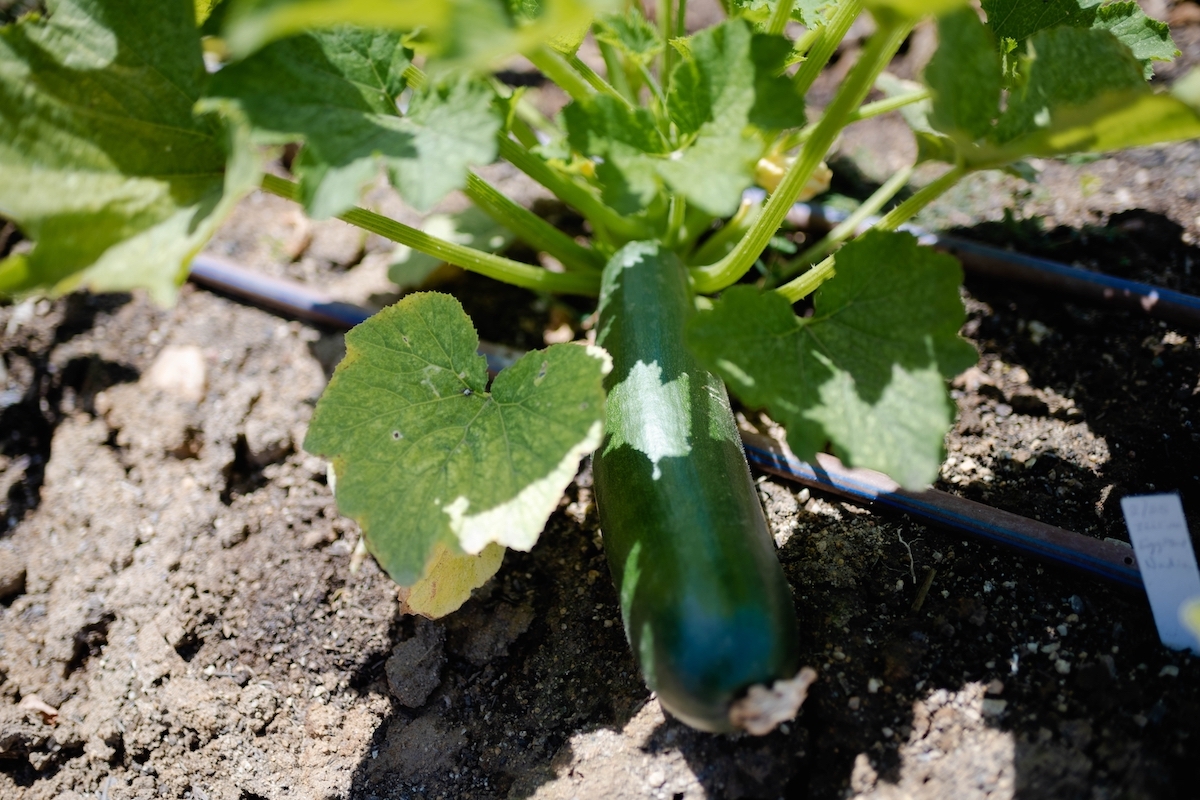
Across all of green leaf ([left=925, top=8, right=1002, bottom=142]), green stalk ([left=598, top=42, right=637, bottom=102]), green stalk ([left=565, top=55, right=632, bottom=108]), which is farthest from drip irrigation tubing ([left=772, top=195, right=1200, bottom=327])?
green stalk ([left=565, top=55, right=632, bottom=108])

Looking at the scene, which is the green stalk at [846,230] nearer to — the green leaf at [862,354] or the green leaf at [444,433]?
the green leaf at [862,354]

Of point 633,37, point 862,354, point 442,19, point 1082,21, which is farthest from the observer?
point 1082,21

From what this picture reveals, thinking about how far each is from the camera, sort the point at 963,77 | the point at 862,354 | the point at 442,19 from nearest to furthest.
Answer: the point at 442,19 → the point at 963,77 → the point at 862,354

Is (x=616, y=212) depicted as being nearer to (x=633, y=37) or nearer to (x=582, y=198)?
(x=633, y=37)

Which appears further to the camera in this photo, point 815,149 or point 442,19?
point 815,149

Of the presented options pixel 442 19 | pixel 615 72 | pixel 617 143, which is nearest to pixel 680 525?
pixel 617 143

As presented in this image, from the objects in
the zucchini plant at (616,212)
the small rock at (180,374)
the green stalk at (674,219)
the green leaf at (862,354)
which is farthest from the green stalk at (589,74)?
the small rock at (180,374)
